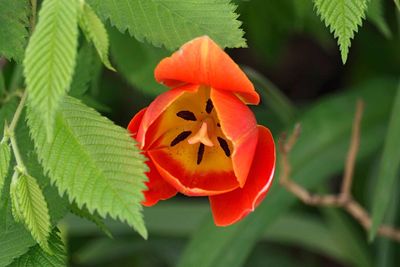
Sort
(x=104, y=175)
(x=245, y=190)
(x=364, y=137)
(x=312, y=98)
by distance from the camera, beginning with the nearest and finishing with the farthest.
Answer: (x=104, y=175) < (x=245, y=190) < (x=364, y=137) < (x=312, y=98)

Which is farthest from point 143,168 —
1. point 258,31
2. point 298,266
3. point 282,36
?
point 298,266

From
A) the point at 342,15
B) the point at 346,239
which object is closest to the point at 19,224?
the point at 342,15

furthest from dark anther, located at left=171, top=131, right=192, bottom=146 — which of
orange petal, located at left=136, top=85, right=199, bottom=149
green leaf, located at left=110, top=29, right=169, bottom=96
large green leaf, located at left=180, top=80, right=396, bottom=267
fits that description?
large green leaf, located at left=180, top=80, right=396, bottom=267

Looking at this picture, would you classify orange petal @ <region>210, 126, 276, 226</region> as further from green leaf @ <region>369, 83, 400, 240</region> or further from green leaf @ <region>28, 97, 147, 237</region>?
green leaf @ <region>369, 83, 400, 240</region>

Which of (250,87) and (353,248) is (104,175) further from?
(353,248)

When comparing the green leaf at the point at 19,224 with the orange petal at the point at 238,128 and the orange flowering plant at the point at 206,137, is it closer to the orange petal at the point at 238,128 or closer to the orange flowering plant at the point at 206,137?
the orange flowering plant at the point at 206,137
